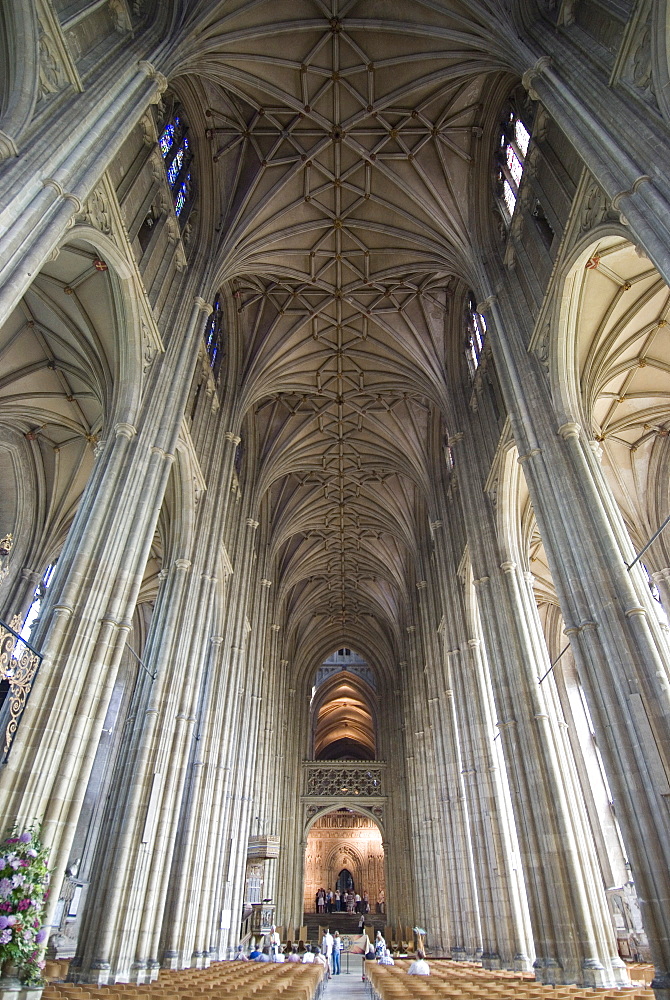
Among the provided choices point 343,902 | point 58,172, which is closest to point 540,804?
point 58,172

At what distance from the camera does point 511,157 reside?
15531 millimetres

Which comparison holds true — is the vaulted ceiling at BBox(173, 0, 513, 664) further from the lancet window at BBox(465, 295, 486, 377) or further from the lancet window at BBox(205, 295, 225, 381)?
the lancet window at BBox(465, 295, 486, 377)

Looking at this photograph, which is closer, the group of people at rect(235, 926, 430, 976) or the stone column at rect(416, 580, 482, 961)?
the group of people at rect(235, 926, 430, 976)

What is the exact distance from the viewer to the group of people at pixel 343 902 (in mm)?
42156

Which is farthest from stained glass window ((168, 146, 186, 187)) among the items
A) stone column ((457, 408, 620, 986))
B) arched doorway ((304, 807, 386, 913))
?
arched doorway ((304, 807, 386, 913))

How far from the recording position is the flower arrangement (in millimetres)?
6246

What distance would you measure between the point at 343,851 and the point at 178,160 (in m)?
47.9

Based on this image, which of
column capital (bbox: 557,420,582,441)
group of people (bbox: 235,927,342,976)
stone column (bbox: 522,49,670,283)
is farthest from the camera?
group of people (bbox: 235,927,342,976)

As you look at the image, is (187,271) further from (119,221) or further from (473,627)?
(473,627)

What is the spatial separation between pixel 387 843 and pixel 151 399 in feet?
101

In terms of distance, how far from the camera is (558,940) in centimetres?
1061

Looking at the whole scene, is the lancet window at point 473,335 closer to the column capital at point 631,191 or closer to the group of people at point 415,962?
the column capital at point 631,191

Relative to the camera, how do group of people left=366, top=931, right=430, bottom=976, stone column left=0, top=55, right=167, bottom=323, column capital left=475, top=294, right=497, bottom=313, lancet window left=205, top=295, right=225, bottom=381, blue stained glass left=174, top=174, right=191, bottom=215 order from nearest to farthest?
stone column left=0, top=55, right=167, bottom=323, group of people left=366, top=931, right=430, bottom=976, column capital left=475, top=294, right=497, bottom=313, blue stained glass left=174, top=174, right=191, bottom=215, lancet window left=205, top=295, right=225, bottom=381

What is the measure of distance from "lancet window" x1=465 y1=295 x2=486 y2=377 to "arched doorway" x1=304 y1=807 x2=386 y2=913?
38357 mm
